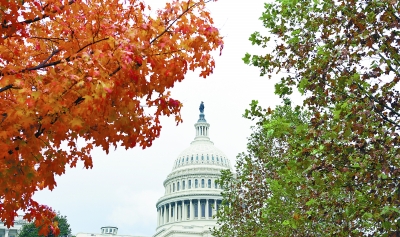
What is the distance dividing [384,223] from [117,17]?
706 centimetres

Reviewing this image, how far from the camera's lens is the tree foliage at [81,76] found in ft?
26.7

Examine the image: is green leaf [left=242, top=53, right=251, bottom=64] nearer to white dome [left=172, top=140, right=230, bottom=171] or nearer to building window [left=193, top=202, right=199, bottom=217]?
building window [left=193, top=202, right=199, bottom=217]

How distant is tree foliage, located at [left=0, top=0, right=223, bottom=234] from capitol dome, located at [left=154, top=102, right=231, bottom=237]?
362 feet

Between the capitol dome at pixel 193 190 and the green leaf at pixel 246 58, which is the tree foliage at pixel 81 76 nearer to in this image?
the green leaf at pixel 246 58

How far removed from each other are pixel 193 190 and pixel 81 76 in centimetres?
12514

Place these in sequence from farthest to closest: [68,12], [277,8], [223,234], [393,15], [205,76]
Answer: [223,234] < [277,8] < [393,15] < [205,76] < [68,12]

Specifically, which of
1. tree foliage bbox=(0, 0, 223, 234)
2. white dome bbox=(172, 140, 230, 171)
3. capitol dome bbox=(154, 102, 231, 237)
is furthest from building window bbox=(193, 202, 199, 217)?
tree foliage bbox=(0, 0, 223, 234)

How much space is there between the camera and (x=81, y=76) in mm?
8281

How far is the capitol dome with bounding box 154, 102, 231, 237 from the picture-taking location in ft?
424

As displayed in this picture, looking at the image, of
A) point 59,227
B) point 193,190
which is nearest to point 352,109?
point 59,227

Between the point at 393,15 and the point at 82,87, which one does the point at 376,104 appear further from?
the point at 82,87

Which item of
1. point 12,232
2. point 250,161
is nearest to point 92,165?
point 250,161

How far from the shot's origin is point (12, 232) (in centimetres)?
12769

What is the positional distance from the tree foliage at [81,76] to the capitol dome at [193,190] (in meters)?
110
